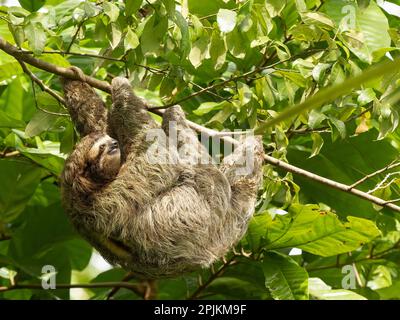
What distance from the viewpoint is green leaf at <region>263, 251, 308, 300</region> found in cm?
558

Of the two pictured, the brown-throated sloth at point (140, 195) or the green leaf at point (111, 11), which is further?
the brown-throated sloth at point (140, 195)

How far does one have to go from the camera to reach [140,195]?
5000 mm

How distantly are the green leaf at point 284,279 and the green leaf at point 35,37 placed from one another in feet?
9.91

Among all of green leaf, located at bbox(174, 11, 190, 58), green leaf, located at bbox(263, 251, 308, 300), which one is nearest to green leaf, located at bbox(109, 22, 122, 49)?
green leaf, located at bbox(174, 11, 190, 58)

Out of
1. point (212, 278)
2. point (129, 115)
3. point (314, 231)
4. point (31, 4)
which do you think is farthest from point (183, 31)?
point (31, 4)

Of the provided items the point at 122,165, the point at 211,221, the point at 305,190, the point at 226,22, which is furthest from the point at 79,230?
the point at 305,190

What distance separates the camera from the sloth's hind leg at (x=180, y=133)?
4.77m

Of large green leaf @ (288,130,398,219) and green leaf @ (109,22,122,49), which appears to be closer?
green leaf @ (109,22,122,49)

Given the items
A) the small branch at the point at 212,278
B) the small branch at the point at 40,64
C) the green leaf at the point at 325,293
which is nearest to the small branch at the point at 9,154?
the small branch at the point at 40,64

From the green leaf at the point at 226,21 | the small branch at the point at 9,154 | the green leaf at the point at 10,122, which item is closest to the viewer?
the green leaf at the point at 226,21

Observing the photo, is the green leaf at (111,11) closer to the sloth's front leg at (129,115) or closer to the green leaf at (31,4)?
the sloth's front leg at (129,115)

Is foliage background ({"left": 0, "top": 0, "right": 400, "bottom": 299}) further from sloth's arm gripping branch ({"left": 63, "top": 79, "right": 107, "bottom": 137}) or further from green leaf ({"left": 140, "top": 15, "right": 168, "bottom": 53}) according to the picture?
sloth's arm gripping branch ({"left": 63, "top": 79, "right": 107, "bottom": 137})

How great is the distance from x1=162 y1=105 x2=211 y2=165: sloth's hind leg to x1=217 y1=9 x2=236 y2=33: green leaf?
105 cm
